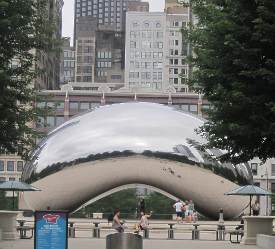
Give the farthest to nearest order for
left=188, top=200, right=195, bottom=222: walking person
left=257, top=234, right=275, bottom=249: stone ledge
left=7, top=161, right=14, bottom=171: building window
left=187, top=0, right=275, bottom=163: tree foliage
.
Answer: left=7, top=161, right=14, bottom=171: building window < left=188, top=200, right=195, bottom=222: walking person < left=257, top=234, right=275, bottom=249: stone ledge < left=187, top=0, right=275, bottom=163: tree foliage

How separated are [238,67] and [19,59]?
557 centimetres

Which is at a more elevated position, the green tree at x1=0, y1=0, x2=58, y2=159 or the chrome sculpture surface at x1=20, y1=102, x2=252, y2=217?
the green tree at x1=0, y1=0, x2=58, y2=159

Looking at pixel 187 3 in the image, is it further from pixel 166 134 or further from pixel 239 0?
pixel 166 134

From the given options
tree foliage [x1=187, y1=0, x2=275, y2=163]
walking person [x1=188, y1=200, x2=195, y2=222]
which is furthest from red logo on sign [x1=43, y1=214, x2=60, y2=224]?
walking person [x1=188, y1=200, x2=195, y2=222]

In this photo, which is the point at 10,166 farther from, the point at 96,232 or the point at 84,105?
the point at 96,232

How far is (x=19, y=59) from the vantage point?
1875 cm

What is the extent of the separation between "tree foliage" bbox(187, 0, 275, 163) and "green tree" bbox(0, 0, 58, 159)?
389 centimetres

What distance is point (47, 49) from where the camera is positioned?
745 inches

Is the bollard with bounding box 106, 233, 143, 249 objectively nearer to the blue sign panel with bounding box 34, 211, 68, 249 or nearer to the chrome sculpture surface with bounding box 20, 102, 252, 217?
the blue sign panel with bounding box 34, 211, 68, 249

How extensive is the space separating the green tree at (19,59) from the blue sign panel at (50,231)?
134 inches

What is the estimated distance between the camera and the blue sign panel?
15.4m

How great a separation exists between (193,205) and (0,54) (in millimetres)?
21879

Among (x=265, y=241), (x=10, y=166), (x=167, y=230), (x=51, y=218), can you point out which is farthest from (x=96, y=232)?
(x=10, y=166)

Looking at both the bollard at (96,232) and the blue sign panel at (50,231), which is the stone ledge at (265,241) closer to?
the bollard at (96,232)
